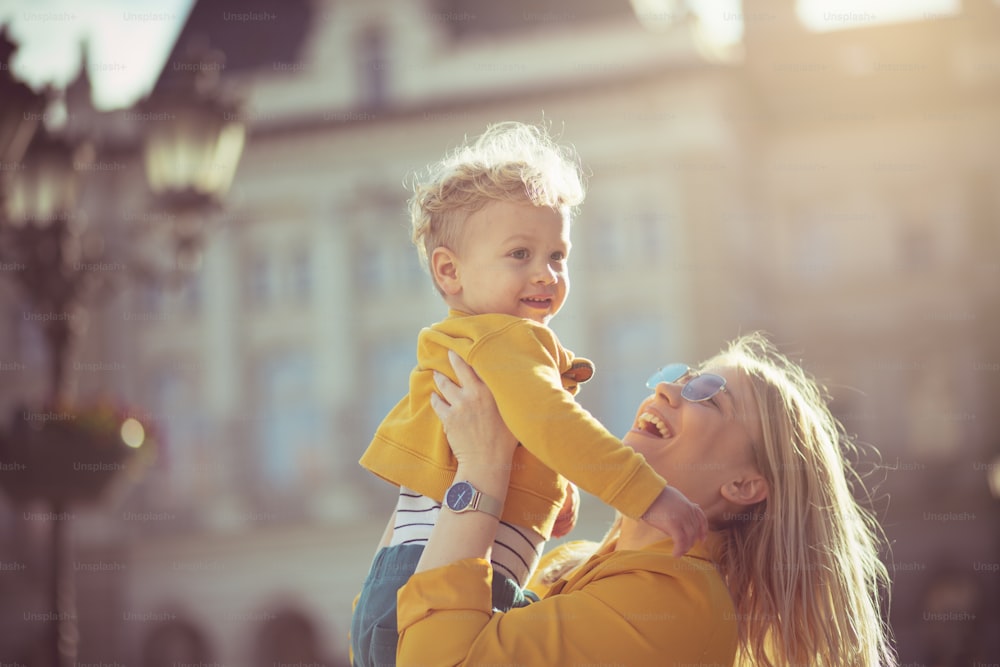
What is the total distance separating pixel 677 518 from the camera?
8.05ft

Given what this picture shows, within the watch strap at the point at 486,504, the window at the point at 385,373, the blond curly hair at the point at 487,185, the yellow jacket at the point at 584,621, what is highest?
the blond curly hair at the point at 487,185

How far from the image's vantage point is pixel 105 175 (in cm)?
2900

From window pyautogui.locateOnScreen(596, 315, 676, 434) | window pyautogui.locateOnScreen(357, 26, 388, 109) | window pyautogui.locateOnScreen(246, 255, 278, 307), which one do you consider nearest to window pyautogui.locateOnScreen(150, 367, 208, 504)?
window pyautogui.locateOnScreen(246, 255, 278, 307)

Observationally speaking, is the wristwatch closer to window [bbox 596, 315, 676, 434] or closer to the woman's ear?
the woman's ear

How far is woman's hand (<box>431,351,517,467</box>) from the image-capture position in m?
2.65

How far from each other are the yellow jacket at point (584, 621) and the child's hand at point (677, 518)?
186 millimetres

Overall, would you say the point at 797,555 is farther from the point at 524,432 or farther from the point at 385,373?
the point at 385,373

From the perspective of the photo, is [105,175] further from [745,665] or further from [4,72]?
[745,665]

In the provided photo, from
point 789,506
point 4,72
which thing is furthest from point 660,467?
point 4,72

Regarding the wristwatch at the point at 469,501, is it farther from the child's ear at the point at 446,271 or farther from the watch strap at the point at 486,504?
the child's ear at the point at 446,271

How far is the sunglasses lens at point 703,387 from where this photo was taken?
9.44 ft

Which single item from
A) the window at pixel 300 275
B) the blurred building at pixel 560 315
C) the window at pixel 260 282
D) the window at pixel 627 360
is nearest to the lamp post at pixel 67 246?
the blurred building at pixel 560 315

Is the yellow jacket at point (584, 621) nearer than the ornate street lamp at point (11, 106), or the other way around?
the yellow jacket at point (584, 621)

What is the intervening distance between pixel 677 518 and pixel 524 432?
1.18ft
